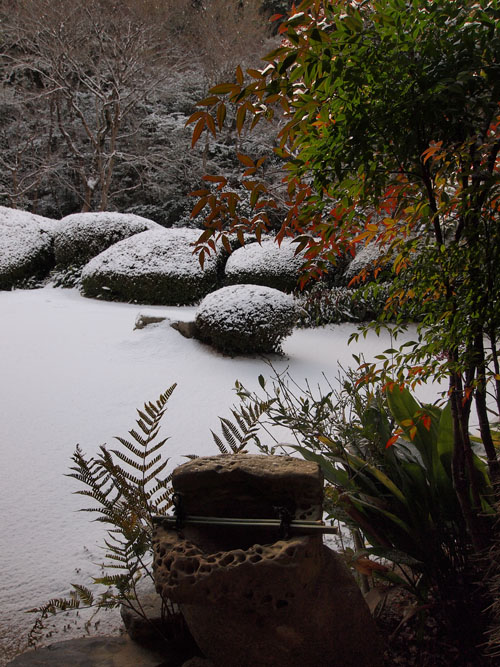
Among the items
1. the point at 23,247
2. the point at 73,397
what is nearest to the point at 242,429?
the point at 73,397

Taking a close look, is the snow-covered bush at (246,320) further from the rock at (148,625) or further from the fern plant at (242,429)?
the rock at (148,625)

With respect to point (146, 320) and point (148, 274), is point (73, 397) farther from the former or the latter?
point (148, 274)

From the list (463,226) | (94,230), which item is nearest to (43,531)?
(463,226)

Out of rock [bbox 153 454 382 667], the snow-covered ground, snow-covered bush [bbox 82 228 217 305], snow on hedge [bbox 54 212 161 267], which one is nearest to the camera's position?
rock [bbox 153 454 382 667]

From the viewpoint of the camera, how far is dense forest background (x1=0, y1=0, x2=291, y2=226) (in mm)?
12383

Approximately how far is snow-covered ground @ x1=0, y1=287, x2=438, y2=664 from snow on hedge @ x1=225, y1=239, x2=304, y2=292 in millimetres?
1570

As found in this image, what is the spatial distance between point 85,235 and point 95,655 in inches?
336

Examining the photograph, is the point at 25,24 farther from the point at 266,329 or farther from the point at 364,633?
the point at 364,633

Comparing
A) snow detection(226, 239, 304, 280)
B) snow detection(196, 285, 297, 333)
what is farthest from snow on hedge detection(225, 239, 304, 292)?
snow detection(196, 285, 297, 333)

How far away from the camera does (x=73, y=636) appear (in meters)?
1.93

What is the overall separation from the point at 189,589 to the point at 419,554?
2.90ft

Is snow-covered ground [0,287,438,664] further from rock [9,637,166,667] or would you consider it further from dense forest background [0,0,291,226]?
dense forest background [0,0,291,226]

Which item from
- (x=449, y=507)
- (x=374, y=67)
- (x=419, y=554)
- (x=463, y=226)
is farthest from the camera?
(x=449, y=507)

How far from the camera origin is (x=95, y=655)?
1575 millimetres
